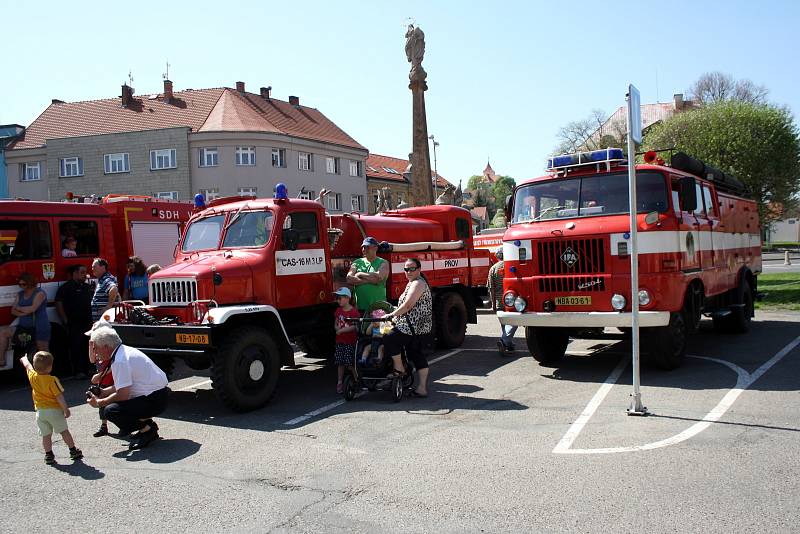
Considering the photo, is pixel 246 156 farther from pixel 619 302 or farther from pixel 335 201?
pixel 619 302

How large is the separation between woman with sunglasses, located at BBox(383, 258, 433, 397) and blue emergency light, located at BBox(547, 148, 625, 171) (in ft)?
10.4

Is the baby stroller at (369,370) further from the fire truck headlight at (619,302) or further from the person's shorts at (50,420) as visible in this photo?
the person's shorts at (50,420)

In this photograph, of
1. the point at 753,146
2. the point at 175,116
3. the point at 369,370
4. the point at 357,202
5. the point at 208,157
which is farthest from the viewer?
the point at 357,202

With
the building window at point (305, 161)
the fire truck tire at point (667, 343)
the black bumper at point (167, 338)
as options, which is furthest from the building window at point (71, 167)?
the fire truck tire at point (667, 343)

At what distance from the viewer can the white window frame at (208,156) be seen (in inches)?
1619

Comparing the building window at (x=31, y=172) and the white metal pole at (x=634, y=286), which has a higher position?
the building window at (x=31, y=172)

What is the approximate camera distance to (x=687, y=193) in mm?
9453

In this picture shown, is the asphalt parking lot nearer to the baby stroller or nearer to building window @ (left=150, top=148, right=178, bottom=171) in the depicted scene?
the baby stroller

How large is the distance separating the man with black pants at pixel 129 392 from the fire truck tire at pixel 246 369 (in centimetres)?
85

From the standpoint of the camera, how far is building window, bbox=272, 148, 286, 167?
4290cm

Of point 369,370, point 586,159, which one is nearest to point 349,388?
point 369,370

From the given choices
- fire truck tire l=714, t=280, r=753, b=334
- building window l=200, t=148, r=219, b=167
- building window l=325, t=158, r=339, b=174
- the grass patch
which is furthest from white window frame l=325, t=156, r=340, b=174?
fire truck tire l=714, t=280, r=753, b=334

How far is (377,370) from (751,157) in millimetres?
20084

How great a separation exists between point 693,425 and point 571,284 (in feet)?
10.0
